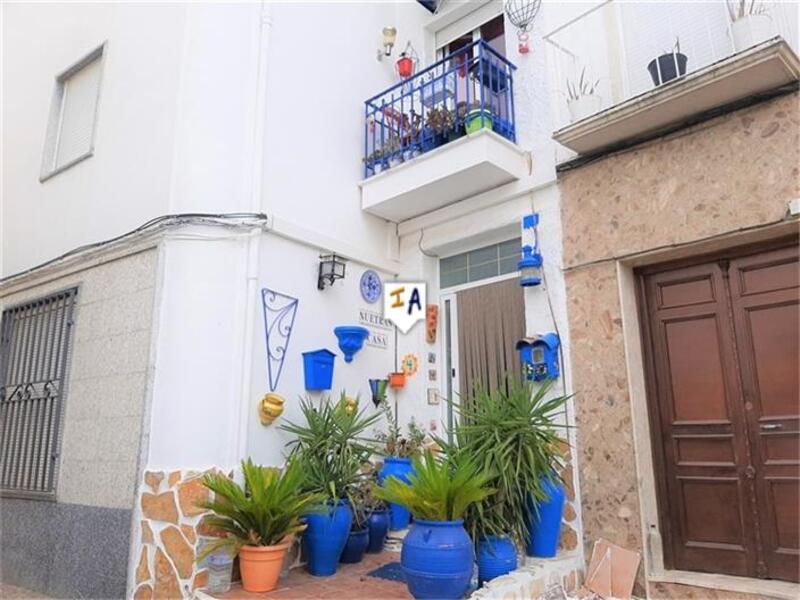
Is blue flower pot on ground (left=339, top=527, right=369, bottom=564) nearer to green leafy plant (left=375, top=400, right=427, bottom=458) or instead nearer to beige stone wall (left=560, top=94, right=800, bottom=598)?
green leafy plant (left=375, top=400, right=427, bottom=458)

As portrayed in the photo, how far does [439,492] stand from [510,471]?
2.66ft

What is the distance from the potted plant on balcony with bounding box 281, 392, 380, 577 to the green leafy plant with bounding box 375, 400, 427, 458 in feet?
2.08

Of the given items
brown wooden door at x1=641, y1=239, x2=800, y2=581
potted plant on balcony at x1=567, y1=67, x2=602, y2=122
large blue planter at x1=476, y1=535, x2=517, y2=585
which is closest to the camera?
large blue planter at x1=476, y1=535, x2=517, y2=585

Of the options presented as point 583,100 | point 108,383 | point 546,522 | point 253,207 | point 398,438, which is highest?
point 583,100

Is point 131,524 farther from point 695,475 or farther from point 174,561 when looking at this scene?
point 695,475

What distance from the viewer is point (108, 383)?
5391 mm

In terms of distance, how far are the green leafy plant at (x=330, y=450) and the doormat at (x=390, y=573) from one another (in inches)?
25.7

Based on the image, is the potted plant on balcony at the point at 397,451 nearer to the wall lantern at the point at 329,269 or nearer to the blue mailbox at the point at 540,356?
the blue mailbox at the point at 540,356

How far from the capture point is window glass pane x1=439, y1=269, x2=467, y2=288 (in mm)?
6828

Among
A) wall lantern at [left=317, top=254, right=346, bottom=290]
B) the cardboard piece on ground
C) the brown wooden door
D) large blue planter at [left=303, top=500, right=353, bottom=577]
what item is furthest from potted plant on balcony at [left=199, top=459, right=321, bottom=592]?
the brown wooden door

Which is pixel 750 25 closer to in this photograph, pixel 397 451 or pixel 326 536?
pixel 397 451

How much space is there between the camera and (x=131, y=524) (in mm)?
4754

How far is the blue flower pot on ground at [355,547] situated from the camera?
5.12 m

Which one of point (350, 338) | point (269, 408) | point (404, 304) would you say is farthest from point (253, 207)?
point (404, 304)
